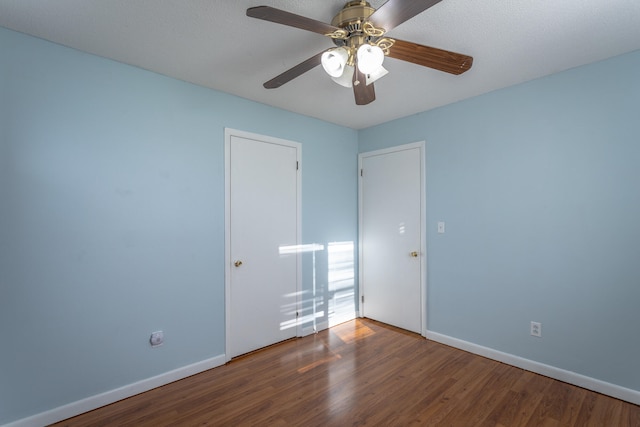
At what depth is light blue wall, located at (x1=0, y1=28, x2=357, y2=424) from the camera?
5.87 feet

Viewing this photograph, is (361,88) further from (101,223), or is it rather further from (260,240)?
(101,223)

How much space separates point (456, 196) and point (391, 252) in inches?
38.8

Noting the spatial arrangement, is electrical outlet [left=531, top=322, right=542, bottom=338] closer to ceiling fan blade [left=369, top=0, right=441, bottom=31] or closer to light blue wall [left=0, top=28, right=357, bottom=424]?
ceiling fan blade [left=369, top=0, right=441, bottom=31]

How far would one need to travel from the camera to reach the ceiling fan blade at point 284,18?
1.23 meters

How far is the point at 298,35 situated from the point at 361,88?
530 mm

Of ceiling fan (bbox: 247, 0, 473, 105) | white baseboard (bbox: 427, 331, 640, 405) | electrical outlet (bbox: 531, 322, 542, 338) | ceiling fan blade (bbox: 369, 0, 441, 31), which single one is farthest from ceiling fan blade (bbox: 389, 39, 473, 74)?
white baseboard (bbox: 427, 331, 640, 405)

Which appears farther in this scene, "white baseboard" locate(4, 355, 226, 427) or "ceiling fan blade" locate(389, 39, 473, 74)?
"white baseboard" locate(4, 355, 226, 427)

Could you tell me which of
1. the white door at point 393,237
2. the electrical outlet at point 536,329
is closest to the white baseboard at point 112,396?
the white door at point 393,237

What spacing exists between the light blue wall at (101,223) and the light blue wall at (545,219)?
89.1 inches

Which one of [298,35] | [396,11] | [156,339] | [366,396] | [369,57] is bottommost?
[366,396]

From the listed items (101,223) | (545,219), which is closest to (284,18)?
(101,223)

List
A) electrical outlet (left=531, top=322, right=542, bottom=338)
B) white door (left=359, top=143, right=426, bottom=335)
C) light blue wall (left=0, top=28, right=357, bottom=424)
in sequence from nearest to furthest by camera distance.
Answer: light blue wall (left=0, top=28, right=357, bottom=424)
electrical outlet (left=531, top=322, right=542, bottom=338)
white door (left=359, top=143, right=426, bottom=335)

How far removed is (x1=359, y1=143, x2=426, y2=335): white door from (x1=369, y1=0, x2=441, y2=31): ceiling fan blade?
2058 mm

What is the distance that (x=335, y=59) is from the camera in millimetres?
Answer: 1504
